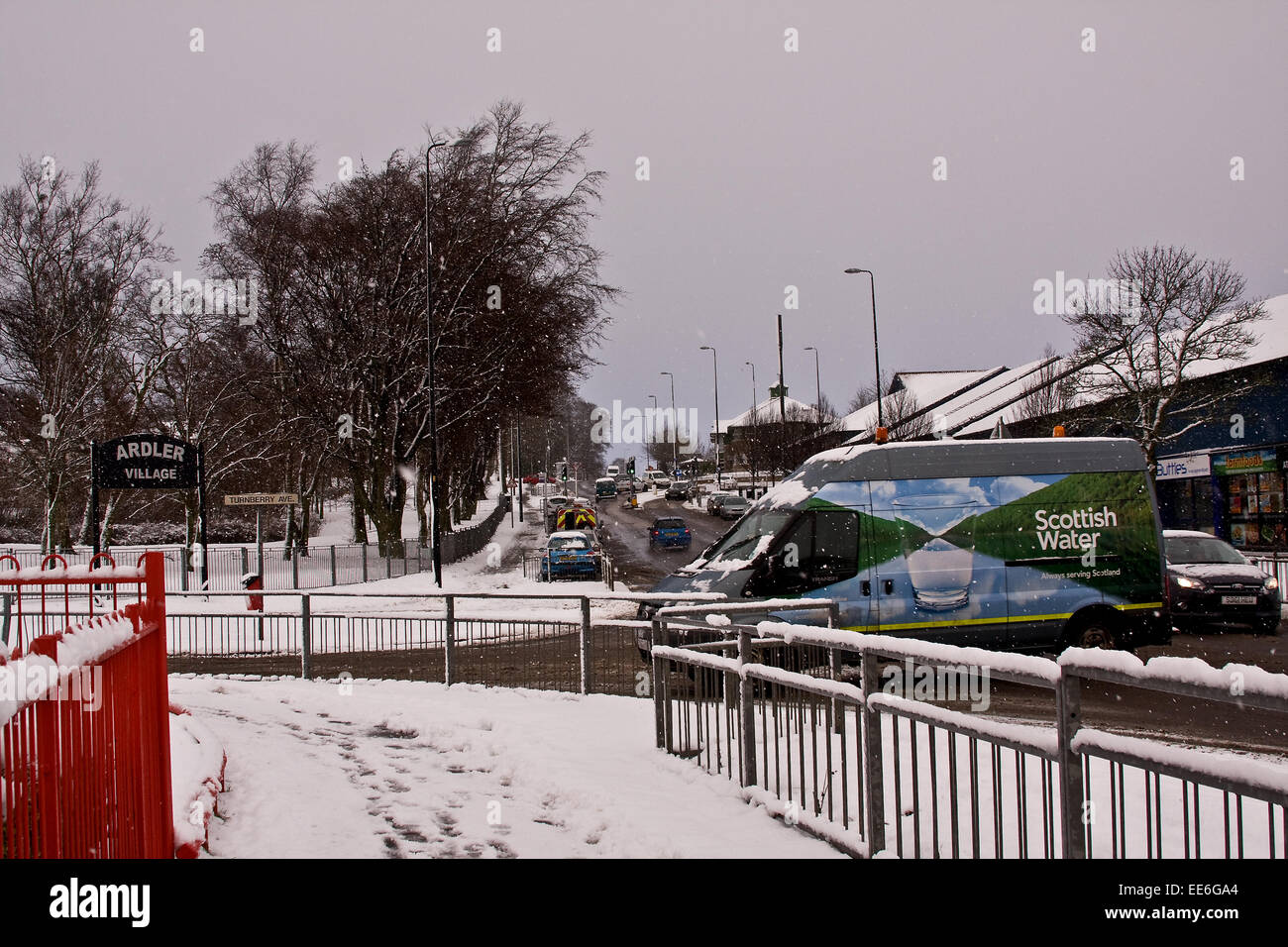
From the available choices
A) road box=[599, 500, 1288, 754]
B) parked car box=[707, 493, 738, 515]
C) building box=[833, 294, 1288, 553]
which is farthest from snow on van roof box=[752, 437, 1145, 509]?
parked car box=[707, 493, 738, 515]

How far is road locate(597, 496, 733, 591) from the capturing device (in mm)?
33188

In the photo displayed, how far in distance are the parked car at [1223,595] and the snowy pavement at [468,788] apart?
401 inches

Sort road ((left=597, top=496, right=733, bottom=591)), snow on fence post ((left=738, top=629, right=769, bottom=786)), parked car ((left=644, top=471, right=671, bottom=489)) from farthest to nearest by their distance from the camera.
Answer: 1. parked car ((left=644, top=471, right=671, bottom=489))
2. road ((left=597, top=496, right=733, bottom=591))
3. snow on fence post ((left=738, top=629, right=769, bottom=786))

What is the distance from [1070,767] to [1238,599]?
1462 centimetres

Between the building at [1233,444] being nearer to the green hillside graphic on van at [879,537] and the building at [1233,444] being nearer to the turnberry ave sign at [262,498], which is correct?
the green hillside graphic on van at [879,537]

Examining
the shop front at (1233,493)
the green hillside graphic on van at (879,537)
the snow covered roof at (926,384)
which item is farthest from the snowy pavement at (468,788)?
the snow covered roof at (926,384)

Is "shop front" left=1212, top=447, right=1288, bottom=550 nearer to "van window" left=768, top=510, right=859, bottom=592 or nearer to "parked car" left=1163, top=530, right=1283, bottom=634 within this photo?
"parked car" left=1163, top=530, right=1283, bottom=634

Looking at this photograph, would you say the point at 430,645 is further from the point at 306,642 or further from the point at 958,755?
the point at 958,755

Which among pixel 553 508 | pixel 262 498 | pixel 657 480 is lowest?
pixel 553 508

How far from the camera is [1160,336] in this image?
31.9 m

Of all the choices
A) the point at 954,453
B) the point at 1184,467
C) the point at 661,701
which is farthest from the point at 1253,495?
the point at 661,701

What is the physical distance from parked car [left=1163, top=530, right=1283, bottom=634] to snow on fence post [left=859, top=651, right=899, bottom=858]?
12.5 metres

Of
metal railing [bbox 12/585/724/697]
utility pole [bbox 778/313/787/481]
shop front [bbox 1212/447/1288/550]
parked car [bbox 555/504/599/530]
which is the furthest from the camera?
utility pole [bbox 778/313/787/481]
